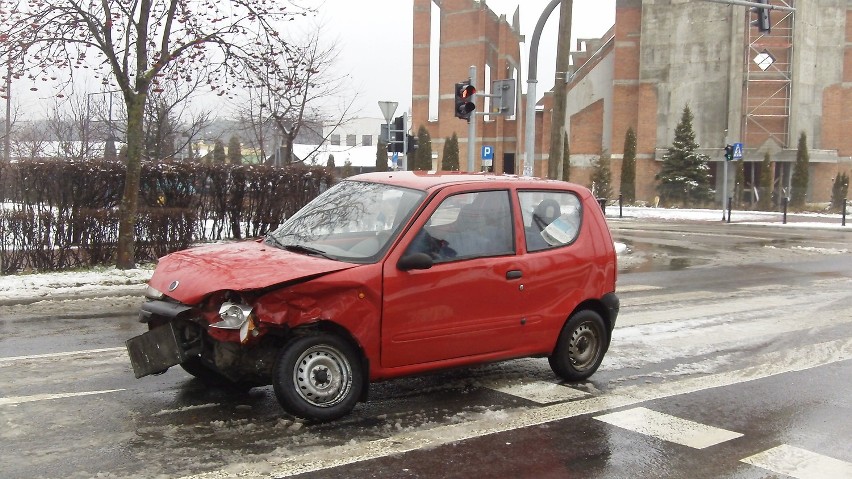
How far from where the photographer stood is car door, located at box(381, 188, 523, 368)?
5.81m

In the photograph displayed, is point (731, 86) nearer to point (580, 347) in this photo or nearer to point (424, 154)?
point (424, 154)

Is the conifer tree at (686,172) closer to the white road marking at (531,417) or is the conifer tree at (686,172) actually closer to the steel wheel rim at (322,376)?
the white road marking at (531,417)

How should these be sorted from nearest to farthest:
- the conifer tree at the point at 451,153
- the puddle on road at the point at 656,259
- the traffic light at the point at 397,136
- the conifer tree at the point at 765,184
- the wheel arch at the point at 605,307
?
the wheel arch at the point at 605,307, the puddle on road at the point at 656,259, the traffic light at the point at 397,136, the conifer tree at the point at 765,184, the conifer tree at the point at 451,153

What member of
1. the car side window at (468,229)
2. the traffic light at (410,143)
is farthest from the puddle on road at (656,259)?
the car side window at (468,229)

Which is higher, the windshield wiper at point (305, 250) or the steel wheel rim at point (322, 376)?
the windshield wiper at point (305, 250)

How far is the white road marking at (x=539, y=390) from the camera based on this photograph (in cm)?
645

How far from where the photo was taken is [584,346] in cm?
707

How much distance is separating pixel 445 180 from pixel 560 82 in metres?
15.5

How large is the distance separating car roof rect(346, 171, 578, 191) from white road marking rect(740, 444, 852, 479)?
2721 mm

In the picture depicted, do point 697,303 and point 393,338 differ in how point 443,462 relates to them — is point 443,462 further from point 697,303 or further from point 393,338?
point 697,303

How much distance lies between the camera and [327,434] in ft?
17.5

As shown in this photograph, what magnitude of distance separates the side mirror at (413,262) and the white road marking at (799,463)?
240 centimetres

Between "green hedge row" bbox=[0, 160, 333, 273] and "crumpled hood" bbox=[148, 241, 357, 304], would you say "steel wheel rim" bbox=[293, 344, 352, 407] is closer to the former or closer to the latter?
"crumpled hood" bbox=[148, 241, 357, 304]

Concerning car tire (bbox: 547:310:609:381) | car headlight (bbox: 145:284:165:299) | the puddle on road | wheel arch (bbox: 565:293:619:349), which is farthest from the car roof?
the puddle on road
